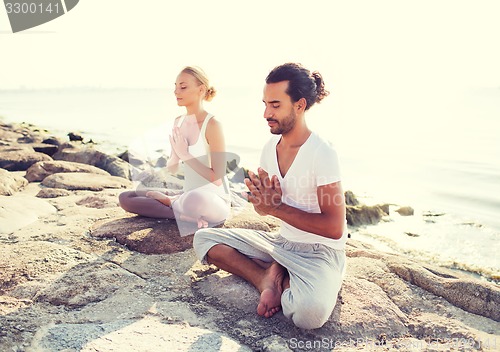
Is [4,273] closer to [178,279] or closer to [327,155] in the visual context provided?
[178,279]

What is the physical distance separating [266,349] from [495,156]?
11527 millimetres

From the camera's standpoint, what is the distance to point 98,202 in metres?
5.57

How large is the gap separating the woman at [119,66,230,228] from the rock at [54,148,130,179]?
4410mm

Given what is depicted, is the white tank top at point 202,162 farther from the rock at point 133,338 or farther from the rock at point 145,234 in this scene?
the rock at point 133,338

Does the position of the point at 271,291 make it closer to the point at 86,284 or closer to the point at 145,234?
the point at 86,284

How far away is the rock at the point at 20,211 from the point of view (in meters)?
4.45

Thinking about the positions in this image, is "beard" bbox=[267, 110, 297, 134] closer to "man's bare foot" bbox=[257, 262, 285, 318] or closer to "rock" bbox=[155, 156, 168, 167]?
"man's bare foot" bbox=[257, 262, 285, 318]

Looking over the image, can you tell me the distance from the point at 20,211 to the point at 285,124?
3147 millimetres

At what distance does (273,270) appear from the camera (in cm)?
325

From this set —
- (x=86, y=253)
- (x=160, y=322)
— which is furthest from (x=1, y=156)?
(x=160, y=322)

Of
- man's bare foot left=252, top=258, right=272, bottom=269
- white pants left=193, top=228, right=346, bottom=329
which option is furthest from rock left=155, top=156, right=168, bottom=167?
man's bare foot left=252, top=258, right=272, bottom=269

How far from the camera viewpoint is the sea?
241 inches

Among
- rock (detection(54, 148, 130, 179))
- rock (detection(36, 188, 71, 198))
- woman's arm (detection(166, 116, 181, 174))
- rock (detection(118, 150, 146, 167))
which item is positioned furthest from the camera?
rock (detection(118, 150, 146, 167))

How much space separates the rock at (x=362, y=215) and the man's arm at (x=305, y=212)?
3.79 meters
